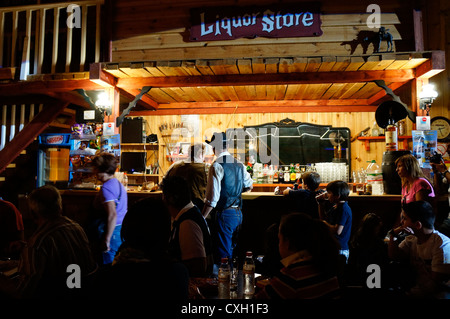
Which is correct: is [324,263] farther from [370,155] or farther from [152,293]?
[370,155]

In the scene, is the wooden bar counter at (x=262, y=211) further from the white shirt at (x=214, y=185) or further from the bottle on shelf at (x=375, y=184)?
the white shirt at (x=214, y=185)

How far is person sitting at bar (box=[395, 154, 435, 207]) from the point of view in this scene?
4.31 m

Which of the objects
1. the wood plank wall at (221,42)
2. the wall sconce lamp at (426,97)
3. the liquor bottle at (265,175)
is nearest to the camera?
the wall sconce lamp at (426,97)

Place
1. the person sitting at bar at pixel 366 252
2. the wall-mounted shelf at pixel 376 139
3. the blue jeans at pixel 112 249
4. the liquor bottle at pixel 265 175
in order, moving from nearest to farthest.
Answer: the person sitting at bar at pixel 366 252 < the blue jeans at pixel 112 249 < the wall-mounted shelf at pixel 376 139 < the liquor bottle at pixel 265 175

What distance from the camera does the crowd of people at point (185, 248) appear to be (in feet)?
5.92

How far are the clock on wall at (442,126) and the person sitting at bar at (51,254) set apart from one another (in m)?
7.81

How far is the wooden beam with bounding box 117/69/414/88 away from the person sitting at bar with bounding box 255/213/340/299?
4.19 m

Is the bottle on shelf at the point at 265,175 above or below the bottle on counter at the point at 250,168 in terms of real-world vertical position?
below

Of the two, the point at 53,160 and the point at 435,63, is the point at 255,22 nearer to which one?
the point at 435,63

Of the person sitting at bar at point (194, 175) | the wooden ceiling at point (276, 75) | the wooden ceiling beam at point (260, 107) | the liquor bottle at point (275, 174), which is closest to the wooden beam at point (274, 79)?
the wooden ceiling at point (276, 75)

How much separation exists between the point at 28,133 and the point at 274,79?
5627 millimetres

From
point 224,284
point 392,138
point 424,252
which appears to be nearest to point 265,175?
point 392,138
